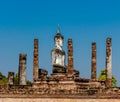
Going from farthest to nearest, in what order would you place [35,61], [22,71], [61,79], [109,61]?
[35,61]
[22,71]
[109,61]
[61,79]

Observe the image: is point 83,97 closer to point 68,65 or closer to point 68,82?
point 68,82

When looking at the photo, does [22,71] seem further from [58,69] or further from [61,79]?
[61,79]

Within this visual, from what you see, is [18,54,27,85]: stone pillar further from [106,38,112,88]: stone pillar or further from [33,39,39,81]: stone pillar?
[106,38,112,88]: stone pillar

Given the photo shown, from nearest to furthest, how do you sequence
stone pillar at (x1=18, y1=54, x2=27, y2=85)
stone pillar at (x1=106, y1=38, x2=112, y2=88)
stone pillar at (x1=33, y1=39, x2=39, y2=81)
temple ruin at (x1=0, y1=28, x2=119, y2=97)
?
temple ruin at (x1=0, y1=28, x2=119, y2=97), stone pillar at (x1=106, y1=38, x2=112, y2=88), stone pillar at (x1=18, y1=54, x2=27, y2=85), stone pillar at (x1=33, y1=39, x2=39, y2=81)

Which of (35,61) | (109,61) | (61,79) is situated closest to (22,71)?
(35,61)

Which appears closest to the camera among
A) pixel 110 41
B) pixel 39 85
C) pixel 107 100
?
pixel 107 100

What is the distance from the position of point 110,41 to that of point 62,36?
3.86 m

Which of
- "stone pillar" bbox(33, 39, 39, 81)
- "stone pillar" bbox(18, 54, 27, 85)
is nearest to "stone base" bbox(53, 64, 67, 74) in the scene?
"stone pillar" bbox(33, 39, 39, 81)

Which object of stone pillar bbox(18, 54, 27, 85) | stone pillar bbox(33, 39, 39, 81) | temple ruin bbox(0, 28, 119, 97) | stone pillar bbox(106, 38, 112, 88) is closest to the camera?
temple ruin bbox(0, 28, 119, 97)

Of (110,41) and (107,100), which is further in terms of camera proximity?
(110,41)

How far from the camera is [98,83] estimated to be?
3325 cm

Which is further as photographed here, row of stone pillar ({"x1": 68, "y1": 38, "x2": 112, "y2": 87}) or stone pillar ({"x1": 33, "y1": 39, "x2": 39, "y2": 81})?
stone pillar ({"x1": 33, "y1": 39, "x2": 39, "y2": 81})

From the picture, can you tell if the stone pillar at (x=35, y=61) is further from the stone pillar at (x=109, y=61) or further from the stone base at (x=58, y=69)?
the stone pillar at (x=109, y=61)

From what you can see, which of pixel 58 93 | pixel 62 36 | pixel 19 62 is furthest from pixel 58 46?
pixel 58 93
